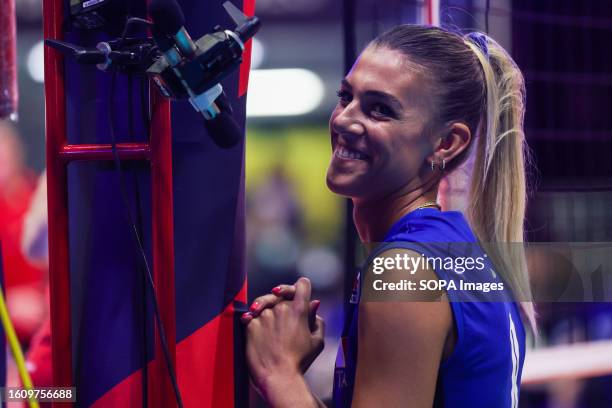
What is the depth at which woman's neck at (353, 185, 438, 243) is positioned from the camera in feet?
3.78

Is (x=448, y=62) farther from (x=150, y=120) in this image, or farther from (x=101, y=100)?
(x=101, y=100)

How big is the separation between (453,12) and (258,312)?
A: 2.40 feet

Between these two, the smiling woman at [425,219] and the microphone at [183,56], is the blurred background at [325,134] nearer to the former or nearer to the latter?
the smiling woman at [425,219]

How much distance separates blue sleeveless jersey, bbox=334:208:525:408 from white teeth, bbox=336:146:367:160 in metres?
0.14

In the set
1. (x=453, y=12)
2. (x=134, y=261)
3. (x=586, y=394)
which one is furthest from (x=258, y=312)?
Result: (x=586, y=394)

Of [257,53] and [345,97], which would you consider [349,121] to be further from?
[257,53]

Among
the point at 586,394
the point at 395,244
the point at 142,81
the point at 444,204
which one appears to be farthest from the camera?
the point at 586,394

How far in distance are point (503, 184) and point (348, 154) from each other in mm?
324

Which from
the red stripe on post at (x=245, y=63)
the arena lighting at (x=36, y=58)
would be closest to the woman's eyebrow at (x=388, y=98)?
the red stripe on post at (x=245, y=63)

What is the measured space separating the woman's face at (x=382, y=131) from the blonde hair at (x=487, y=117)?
3 cm

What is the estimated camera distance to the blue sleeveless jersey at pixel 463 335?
101cm

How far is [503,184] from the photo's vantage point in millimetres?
1233

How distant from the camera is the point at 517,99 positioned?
1262 mm

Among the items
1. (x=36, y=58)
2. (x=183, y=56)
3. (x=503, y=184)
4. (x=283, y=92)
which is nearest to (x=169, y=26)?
(x=183, y=56)
